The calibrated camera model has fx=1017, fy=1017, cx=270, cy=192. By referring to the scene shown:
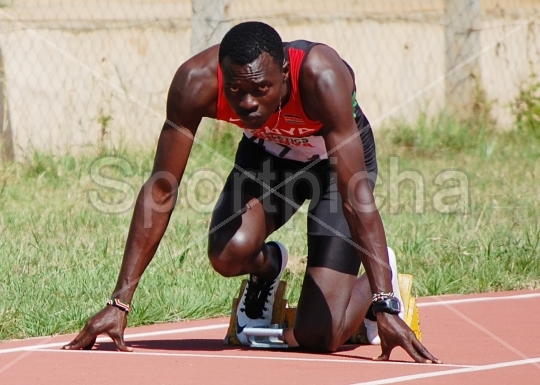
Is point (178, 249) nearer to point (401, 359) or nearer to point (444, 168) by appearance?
point (401, 359)

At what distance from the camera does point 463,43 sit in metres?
11.9

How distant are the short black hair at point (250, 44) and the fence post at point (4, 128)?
504 cm

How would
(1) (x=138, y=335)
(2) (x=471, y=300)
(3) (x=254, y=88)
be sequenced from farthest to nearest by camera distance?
1. (2) (x=471, y=300)
2. (1) (x=138, y=335)
3. (3) (x=254, y=88)

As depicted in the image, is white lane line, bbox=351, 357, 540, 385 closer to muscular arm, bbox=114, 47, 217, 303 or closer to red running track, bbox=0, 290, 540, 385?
red running track, bbox=0, 290, 540, 385

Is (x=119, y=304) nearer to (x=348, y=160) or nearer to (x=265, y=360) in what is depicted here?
(x=265, y=360)

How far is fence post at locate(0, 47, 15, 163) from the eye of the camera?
919cm

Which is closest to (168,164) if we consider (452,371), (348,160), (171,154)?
(171,154)

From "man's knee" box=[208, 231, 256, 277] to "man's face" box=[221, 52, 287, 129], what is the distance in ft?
2.46

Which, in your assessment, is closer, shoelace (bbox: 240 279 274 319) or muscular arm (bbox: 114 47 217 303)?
muscular arm (bbox: 114 47 217 303)

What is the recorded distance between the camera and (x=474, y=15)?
38.9 ft

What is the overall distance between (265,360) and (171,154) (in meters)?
1.08

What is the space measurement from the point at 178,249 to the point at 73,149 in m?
3.34

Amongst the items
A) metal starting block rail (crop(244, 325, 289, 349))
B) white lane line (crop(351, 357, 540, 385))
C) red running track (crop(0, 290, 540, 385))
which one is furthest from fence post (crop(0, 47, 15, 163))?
white lane line (crop(351, 357, 540, 385))

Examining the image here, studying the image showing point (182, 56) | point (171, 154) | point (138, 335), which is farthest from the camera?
point (182, 56)
